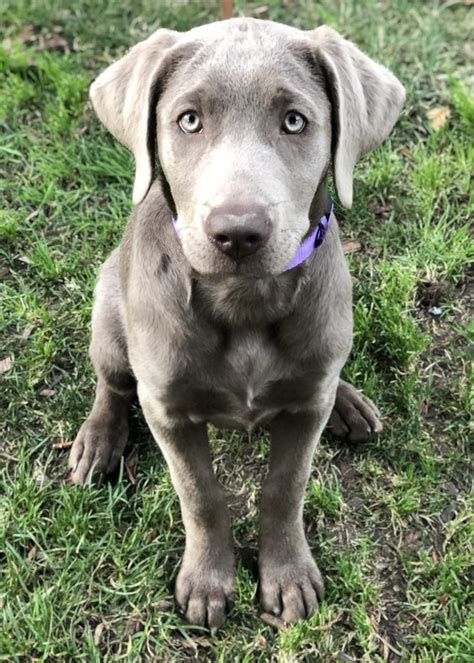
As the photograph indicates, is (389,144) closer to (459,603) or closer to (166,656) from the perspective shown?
(459,603)

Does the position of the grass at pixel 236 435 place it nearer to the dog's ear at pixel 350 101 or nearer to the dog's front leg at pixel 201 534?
the dog's front leg at pixel 201 534

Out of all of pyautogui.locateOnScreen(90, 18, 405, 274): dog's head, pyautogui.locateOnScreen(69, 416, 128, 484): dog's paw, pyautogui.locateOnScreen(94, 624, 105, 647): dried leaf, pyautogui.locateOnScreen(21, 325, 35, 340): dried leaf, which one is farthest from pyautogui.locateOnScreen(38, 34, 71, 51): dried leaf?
pyautogui.locateOnScreen(94, 624, 105, 647): dried leaf

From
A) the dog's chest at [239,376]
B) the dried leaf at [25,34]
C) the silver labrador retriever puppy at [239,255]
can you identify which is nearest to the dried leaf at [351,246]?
the silver labrador retriever puppy at [239,255]

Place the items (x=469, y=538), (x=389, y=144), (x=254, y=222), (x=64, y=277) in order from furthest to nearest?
(x=389, y=144) → (x=64, y=277) → (x=469, y=538) → (x=254, y=222)

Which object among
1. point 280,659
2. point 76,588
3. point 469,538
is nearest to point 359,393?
point 469,538

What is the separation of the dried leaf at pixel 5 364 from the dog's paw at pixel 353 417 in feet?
4.70

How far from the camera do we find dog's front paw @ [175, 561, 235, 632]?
10.8ft

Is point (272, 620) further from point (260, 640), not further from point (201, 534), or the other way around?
point (201, 534)

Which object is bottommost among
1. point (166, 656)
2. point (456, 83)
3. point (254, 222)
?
point (166, 656)

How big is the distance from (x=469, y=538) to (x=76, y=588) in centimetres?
150

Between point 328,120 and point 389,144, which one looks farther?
point 389,144

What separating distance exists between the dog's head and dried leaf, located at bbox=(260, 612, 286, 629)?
1.46 m

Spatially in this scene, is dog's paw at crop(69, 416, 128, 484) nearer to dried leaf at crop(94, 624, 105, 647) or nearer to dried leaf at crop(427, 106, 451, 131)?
dried leaf at crop(94, 624, 105, 647)

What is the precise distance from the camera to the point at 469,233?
4.50 meters
